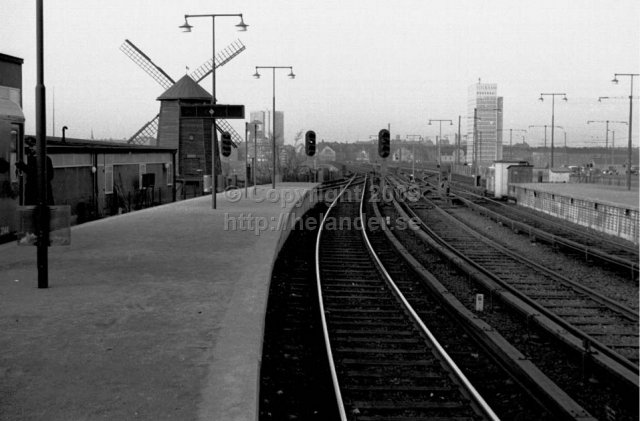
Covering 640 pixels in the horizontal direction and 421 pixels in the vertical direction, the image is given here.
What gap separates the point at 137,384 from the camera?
18.3 feet

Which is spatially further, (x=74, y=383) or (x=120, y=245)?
(x=120, y=245)

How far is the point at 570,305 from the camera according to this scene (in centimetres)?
1112

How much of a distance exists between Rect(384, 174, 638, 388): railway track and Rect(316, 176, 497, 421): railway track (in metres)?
1.77

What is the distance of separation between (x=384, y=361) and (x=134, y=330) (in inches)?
113

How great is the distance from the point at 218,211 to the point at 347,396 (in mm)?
17172

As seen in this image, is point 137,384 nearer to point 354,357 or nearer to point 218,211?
point 354,357

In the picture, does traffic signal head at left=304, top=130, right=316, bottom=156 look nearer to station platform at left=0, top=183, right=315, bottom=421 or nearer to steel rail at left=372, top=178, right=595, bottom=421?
station platform at left=0, top=183, right=315, bottom=421

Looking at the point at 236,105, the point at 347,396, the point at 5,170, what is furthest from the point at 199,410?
the point at 236,105

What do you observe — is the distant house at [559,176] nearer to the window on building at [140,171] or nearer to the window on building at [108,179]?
the window on building at [140,171]

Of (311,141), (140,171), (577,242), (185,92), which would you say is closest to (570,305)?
(577,242)

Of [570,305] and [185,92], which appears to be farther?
[185,92]

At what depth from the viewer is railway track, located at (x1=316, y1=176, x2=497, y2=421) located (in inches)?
253

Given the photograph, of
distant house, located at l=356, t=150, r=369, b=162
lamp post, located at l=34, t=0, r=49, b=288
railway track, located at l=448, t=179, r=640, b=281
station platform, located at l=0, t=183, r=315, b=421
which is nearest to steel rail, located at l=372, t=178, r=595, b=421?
station platform, located at l=0, t=183, r=315, b=421

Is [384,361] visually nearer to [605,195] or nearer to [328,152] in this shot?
[605,195]
